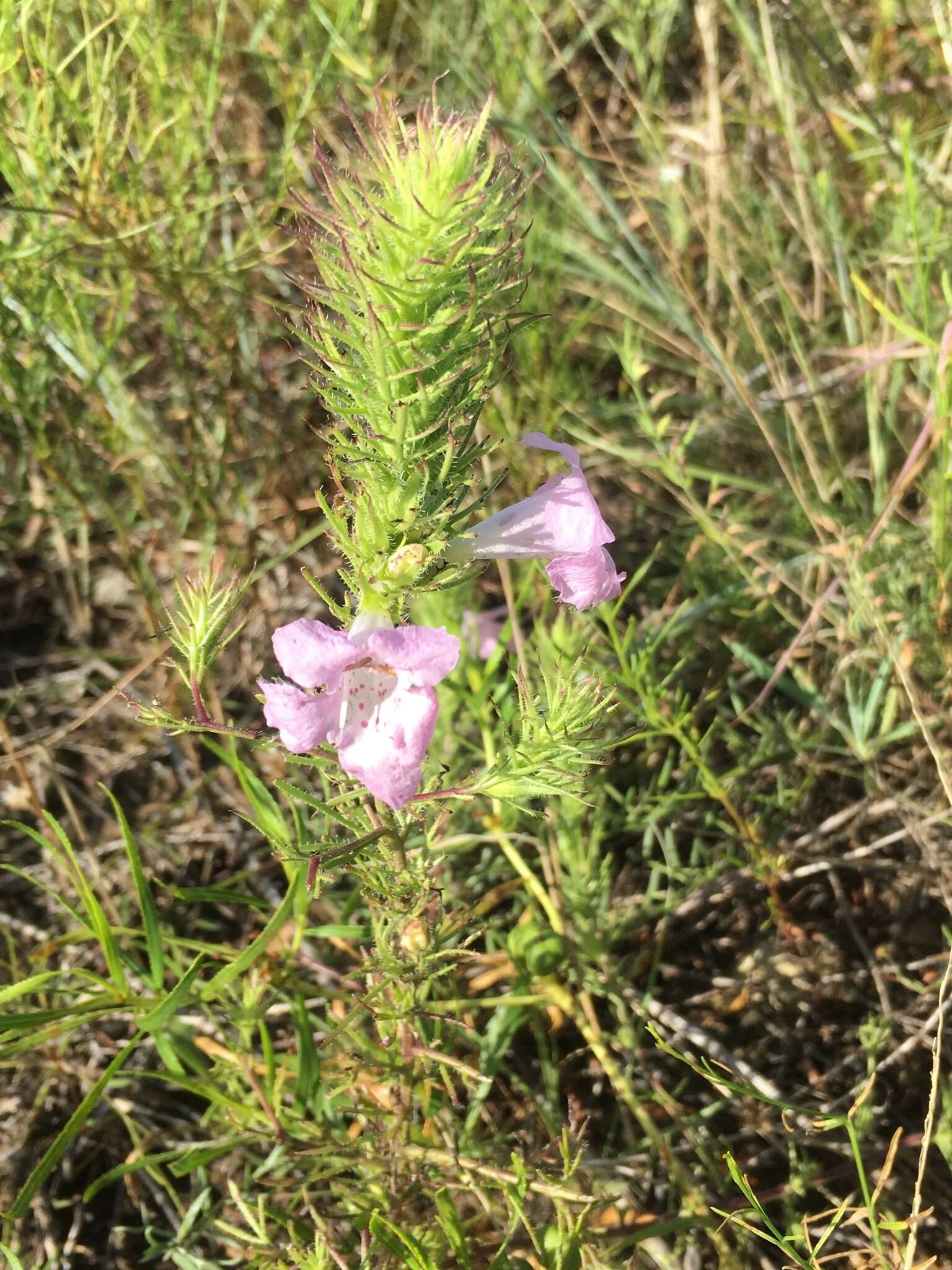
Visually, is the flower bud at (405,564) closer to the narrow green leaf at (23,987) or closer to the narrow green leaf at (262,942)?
the narrow green leaf at (262,942)

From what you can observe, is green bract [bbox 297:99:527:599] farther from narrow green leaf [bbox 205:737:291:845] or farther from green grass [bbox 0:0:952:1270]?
narrow green leaf [bbox 205:737:291:845]

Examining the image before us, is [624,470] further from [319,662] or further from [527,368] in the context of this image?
[319,662]

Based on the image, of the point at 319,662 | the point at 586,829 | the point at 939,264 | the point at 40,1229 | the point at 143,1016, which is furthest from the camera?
the point at 939,264

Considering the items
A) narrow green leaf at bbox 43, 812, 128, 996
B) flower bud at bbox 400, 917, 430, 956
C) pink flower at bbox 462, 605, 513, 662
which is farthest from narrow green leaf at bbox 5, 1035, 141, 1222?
pink flower at bbox 462, 605, 513, 662

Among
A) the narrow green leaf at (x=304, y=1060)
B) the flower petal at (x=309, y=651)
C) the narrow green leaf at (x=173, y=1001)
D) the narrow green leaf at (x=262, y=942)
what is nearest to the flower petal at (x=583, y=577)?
the flower petal at (x=309, y=651)

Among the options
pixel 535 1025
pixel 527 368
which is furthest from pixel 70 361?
pixel 535 1025

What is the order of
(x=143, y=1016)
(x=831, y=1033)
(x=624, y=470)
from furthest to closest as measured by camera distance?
(x=624, y=470)
(x=831, y=1033)
(x=143, y=1016)
